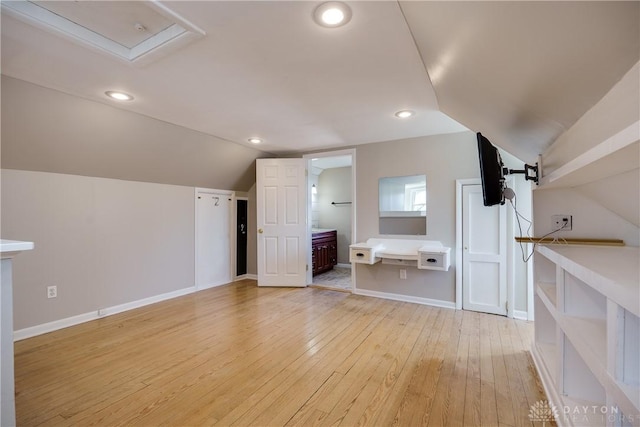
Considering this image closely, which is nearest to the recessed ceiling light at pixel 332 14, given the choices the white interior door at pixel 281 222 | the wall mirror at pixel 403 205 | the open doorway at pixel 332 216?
the wall mirror at pixel 403 205

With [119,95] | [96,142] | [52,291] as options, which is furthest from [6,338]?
[96,142]

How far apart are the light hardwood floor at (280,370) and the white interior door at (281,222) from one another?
1.23m

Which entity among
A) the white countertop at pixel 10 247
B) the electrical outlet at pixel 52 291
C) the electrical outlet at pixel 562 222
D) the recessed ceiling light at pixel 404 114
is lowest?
the electrical outlet at pixel 52 291

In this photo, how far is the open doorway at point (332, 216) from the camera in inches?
219

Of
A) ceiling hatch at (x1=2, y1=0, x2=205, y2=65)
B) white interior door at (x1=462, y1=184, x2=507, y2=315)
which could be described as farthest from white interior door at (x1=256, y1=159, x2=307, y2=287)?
ceiling hatch at (x1=2, y1=0, x2=205, y2=65)

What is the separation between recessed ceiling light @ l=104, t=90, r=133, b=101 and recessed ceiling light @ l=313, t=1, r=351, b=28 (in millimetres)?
1961

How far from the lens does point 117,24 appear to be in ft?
5.32

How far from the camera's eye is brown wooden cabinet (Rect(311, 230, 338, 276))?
210 inches

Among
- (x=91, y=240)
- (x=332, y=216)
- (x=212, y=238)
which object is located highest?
(x=332, y=216)

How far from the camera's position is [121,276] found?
346 centimetres

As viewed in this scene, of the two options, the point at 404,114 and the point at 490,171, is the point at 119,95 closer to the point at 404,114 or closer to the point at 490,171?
the point at 404,114

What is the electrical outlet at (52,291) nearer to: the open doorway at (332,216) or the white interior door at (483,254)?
the open doorway at (332,216)

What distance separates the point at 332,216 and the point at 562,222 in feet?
15.8

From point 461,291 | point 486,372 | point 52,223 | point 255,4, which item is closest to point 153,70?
point 255,4
